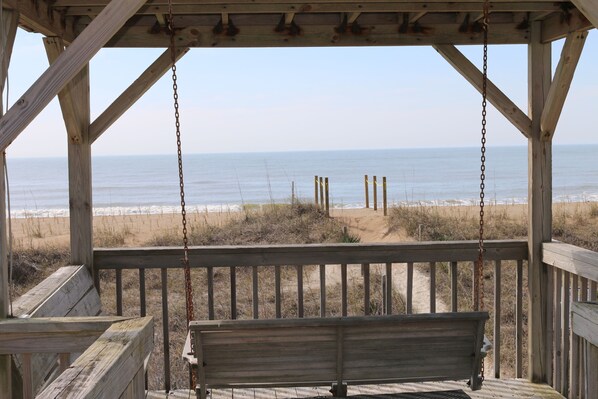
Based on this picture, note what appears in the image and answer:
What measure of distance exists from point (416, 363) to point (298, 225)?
11.4 meters

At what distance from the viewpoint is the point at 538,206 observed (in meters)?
4.64

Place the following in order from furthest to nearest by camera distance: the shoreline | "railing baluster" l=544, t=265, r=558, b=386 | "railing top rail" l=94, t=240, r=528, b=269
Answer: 1. the shoreline
2. "railing baluster" l=544, t=265, r=558, b=386
3. "railing top rail" l=94, t=240, r=528, b=269

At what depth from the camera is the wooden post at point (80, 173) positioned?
14.0ft

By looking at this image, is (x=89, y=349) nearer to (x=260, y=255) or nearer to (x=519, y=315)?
(x=260, y=255)

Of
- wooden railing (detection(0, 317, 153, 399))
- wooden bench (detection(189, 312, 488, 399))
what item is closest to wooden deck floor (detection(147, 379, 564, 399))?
wooden bench (detection(189, 312, 488, 399))

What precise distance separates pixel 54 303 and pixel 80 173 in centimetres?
107

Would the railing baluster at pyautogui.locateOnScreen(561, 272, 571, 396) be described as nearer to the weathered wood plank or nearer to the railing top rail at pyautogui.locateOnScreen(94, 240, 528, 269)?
the railing top rail at pyautogui.locateOnScreen(94, 240, 528, 269)

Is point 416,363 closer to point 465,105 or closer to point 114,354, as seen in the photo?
point 114,354

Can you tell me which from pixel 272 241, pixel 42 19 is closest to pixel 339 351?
pixel 42 19

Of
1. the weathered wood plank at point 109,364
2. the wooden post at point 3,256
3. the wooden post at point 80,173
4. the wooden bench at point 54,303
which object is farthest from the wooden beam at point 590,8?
the wooden post at point 80,173

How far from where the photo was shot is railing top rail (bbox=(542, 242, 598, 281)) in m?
3.97

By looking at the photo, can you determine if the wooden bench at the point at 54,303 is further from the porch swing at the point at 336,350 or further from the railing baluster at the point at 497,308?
the railing baluster at the point at 497,308

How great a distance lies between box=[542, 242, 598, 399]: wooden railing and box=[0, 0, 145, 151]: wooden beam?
2849 mm

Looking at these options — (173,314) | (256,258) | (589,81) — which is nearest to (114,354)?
(256,258)
